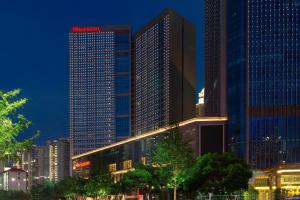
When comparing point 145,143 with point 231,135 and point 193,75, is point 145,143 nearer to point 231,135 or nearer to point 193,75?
point 231,135

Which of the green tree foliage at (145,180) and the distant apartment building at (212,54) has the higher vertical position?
the distant apartment building at (212,54)

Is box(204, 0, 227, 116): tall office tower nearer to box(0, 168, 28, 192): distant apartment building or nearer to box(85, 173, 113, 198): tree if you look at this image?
box(85, 173, 113, 198): tree

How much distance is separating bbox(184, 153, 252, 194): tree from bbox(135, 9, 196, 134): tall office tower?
118m

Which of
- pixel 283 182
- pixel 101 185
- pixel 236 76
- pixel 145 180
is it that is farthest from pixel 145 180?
pixel 236 76

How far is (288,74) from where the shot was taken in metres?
114

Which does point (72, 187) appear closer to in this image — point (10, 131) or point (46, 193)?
point (46, 193)

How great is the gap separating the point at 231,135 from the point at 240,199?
62.7 m

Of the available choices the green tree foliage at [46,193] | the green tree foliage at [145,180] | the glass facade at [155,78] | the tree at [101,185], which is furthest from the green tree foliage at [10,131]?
the glass facade at [155,78]

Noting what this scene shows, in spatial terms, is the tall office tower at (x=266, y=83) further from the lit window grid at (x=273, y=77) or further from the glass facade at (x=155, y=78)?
the glass facade at (x=155, y=78)

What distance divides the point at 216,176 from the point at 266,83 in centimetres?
6238

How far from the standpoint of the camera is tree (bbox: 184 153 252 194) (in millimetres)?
53469

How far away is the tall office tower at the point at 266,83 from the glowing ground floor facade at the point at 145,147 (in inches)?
129

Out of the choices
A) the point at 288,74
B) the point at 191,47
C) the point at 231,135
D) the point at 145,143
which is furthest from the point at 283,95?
the point at 191,47

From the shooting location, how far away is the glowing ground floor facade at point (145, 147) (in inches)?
4528
